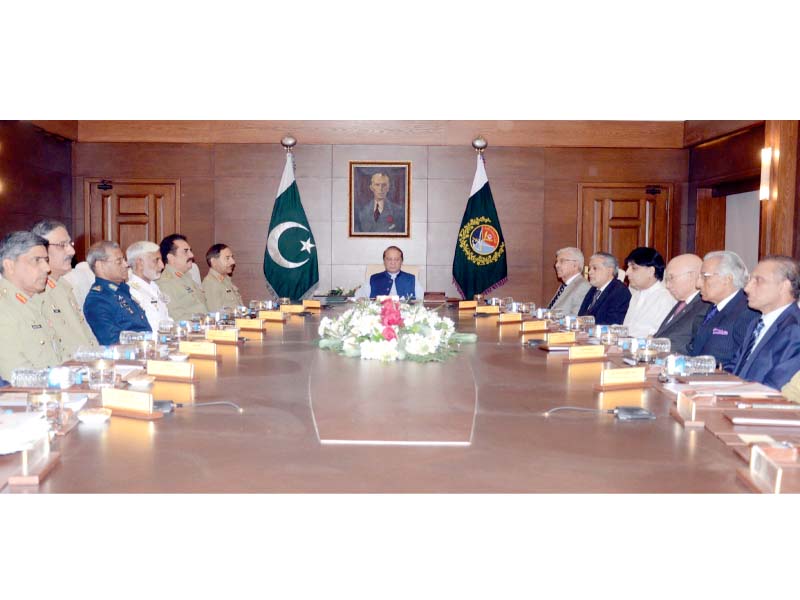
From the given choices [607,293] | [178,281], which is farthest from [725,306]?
[178,281]

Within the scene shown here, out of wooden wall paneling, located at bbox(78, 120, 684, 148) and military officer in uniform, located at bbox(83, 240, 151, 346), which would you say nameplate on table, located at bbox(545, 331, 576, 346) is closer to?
military officer in uniform, located at bbox(83, 240, 151, 346)

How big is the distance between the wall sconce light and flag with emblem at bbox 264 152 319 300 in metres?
4.83

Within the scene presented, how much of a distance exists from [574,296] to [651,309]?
1333 mm

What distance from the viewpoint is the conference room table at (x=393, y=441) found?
1855mm

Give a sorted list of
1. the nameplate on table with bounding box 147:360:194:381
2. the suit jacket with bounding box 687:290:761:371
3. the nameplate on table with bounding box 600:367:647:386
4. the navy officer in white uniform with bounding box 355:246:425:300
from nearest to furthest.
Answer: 1. the nameplate on table with bounding box 600:367:647:386
2. the nameplate on table with bounding box 147:360:194:381
3. the suit jacket with bounding box 687:290:761:371
4. the navy officer in white uniform with bounding box 355:246:425:300

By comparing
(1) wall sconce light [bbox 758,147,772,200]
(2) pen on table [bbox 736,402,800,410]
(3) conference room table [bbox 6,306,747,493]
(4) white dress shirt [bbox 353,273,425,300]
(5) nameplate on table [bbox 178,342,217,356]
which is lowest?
(3) conference room table [bbox 6,306,747,493]

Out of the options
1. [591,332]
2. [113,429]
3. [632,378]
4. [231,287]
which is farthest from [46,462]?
[231,287]

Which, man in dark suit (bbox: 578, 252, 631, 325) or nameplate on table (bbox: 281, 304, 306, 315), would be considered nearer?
man in dark suit (bbox: 578, 252, 631, 325)

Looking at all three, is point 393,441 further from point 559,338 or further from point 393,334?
point 559,338

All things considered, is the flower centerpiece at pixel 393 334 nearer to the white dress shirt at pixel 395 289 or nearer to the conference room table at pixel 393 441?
the conference room table at pixel 393 441

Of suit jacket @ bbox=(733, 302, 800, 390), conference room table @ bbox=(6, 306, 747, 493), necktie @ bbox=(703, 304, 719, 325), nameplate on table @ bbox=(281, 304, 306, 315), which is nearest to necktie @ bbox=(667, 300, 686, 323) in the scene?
necktie @ bbox=(703, 304, 719, 325)

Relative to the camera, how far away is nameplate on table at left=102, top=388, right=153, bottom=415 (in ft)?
8.07

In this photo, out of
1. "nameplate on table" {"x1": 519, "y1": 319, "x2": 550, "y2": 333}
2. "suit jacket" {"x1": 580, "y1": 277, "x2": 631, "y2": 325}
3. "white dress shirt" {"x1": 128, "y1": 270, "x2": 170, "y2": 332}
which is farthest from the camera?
"suit jacket" {"x1": 580, "y1": 277, "x2": 631, "y2": 325}

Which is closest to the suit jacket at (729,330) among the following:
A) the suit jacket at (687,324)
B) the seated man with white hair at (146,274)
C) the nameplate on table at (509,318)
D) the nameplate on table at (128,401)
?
the suit jacket at (687,324)
